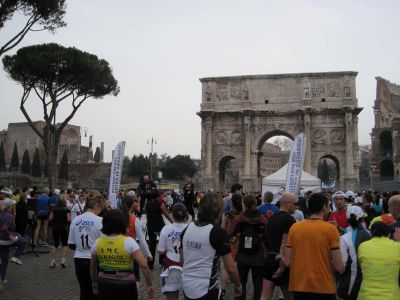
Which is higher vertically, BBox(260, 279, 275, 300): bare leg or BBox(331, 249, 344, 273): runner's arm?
BBox(331, 249, 344, 273): runner's arm

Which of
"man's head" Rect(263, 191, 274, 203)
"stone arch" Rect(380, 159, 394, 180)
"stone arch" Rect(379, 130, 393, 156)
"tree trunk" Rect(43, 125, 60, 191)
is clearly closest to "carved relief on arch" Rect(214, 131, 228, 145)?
"tree trunk" Rect(43, 125, 60, 191)

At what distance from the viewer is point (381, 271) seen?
409 centimetres

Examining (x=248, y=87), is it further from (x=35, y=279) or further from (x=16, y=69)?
(x=35, y=279)

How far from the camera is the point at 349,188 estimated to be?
34.1 meters

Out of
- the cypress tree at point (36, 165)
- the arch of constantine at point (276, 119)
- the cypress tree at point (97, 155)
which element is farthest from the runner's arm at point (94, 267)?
the cypress tree at point (97, 155)

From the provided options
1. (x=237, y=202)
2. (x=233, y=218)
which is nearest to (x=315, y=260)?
(x=233, y=218)

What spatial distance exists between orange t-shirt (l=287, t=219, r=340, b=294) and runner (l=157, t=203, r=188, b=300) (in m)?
1.31

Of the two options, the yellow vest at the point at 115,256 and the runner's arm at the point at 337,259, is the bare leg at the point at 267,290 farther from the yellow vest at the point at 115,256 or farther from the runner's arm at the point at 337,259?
the yellow vest at the point at 115,256

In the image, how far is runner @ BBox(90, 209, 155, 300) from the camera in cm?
421

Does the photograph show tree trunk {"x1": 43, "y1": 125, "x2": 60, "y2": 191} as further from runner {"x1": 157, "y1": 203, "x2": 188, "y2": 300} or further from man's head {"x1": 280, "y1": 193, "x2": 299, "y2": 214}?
man's head {"x1": 280, "y1": 193, "x2": 299, "y2": 214}

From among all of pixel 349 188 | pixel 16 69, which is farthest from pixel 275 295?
pixel 349 188

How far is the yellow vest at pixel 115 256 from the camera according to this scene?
167 inches

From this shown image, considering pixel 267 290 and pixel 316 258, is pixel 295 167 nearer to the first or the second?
pixel 267 290

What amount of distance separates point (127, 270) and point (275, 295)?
4.16 metres
